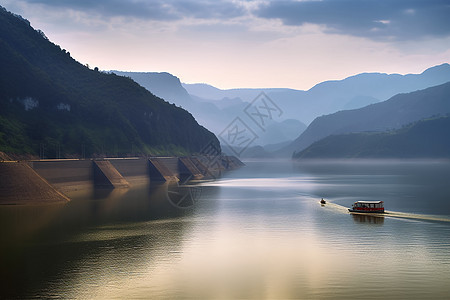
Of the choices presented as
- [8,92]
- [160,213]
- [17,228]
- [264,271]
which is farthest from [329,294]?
[8,92]

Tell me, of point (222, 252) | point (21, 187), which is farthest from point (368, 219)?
point (21, 187)

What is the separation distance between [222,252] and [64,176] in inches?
3335

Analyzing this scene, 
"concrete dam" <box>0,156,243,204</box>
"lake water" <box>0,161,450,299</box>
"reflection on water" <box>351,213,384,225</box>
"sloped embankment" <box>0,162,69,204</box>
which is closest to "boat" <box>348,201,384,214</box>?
"reflection on water" <box>351,213,384,225</box>

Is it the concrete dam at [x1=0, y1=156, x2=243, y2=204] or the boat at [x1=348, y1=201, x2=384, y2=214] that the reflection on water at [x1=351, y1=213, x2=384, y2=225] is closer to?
the boat at [x1=348, y1=201, x2=384, y2=214]

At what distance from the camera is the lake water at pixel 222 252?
46.3 metres

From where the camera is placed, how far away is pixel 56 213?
92.9 metres

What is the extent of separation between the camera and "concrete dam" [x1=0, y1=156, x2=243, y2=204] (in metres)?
103

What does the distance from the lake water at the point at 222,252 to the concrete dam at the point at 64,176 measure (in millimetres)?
5360

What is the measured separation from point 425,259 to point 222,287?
85.3 feet

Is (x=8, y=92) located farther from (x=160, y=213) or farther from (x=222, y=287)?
(x=222, y=287)

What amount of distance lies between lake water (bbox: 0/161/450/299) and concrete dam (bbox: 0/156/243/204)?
5.36m

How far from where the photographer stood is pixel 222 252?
62.7 m

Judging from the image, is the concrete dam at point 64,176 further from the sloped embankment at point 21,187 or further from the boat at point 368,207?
the boat at point 368,207

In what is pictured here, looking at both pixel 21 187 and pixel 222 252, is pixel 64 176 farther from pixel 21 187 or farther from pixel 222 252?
pixel 222 252
